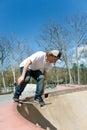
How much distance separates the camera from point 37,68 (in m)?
5.69

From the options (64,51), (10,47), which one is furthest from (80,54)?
(10,47)

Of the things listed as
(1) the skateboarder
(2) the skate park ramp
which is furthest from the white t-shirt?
(2) the skate park ramp

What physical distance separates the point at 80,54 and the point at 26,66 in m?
32.6

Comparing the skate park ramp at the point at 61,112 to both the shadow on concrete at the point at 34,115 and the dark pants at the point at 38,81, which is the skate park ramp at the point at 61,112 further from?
the dark pants at the point at 38,81

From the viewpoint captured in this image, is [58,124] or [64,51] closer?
[58,124]

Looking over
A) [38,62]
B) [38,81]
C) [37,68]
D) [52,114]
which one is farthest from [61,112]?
[38,62]

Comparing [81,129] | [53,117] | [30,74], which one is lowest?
[81,129]

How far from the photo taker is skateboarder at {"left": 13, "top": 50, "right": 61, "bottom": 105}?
525 centimetres

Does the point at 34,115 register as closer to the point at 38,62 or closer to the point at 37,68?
the point at 37,68

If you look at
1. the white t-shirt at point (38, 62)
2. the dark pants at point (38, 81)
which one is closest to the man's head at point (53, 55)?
the white t-shirt at point (38, 62)

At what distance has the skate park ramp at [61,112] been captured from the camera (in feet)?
17.9

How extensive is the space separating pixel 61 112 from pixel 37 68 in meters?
2.03

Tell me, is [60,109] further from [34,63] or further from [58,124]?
[34,63]

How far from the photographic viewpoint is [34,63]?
5512 mm
